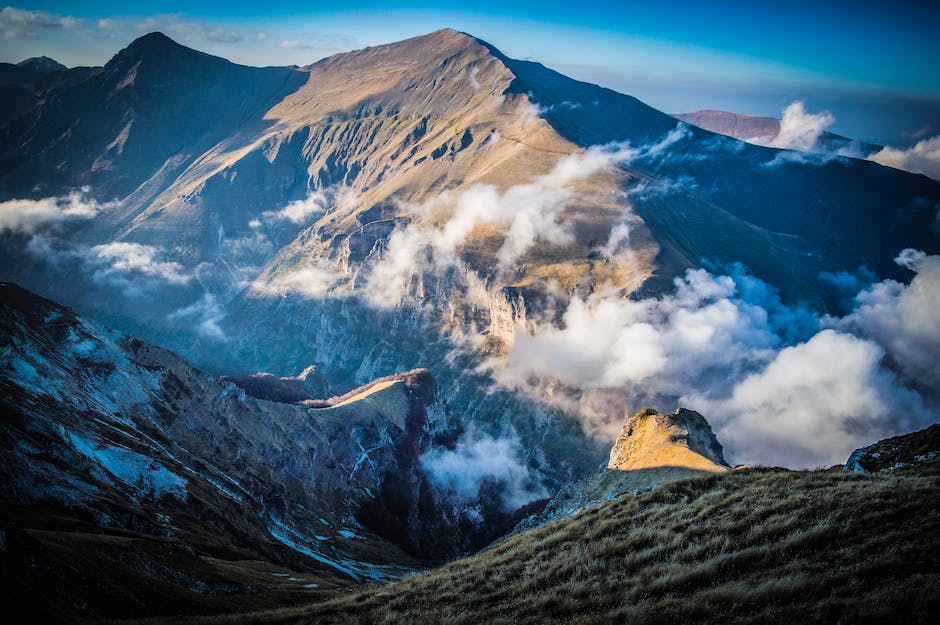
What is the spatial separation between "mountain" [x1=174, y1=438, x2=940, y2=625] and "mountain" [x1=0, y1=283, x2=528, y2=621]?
38.3ft

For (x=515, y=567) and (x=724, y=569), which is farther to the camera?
(x=515, y=567)

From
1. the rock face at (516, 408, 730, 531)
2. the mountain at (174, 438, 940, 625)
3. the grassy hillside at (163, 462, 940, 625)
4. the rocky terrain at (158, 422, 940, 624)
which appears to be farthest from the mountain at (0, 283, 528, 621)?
the rock face at (516, 408, 730, 531)

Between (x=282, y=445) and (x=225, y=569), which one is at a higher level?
(x=282, y=445)

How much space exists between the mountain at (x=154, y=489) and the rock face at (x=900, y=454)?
43.9m

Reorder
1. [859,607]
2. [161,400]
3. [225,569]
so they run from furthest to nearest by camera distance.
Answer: [161,400], [225,569], [859,607]

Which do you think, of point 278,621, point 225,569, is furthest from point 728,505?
point 225,569

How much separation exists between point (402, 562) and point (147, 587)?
112 m

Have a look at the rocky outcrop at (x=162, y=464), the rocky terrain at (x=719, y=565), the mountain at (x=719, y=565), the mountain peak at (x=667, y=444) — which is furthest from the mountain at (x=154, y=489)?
the mountain peak at (x=667, y=444)

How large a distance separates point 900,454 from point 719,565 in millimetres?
23588

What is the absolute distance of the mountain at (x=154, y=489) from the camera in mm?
39469

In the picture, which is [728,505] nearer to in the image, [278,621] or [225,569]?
[278,621]

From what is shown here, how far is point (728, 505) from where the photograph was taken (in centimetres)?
3206

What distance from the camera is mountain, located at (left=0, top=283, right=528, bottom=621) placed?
39.5 m

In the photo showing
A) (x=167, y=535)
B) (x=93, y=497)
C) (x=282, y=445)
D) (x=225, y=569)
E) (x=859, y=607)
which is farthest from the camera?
(x=282, y=445)
